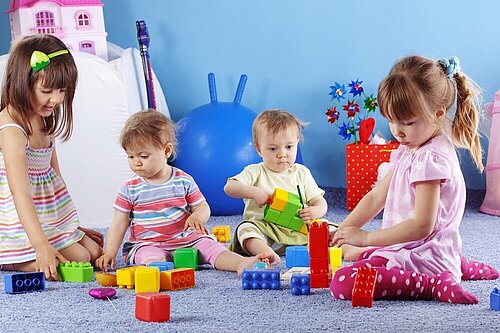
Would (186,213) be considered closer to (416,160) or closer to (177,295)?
(177,295)

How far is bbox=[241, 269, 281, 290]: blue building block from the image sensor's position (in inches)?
63.9

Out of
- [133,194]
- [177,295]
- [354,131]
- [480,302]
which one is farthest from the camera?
[354,131]

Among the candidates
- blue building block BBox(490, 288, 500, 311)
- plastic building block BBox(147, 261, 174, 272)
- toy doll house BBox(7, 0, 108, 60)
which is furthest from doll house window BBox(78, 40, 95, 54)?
blue building block BBox(490, 288, 500, 311)

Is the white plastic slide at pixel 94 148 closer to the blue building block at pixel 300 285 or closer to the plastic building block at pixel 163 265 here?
the plastic building block at pixel 163 265

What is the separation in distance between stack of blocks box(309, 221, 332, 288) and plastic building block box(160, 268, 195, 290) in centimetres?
24

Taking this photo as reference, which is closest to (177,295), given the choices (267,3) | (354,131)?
(354,131)

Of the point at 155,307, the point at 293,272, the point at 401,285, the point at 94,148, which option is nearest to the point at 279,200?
the point at 293,272

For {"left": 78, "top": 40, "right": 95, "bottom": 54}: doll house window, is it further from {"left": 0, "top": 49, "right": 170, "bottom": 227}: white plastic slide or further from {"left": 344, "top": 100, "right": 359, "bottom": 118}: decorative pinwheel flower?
{"left": 344, "top": 100, "right": 359, "bottom": 118}: decorative pinwheel flower

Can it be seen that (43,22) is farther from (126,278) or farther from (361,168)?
(126,278)

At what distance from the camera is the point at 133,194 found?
193cm

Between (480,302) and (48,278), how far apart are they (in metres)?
0.85

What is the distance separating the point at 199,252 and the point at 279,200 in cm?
22

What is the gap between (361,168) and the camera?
2742 mm

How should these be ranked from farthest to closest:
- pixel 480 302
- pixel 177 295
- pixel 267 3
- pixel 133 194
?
pixel 267 3 → pixel 133 194 → pixel 177 295 → pixel 480 302
